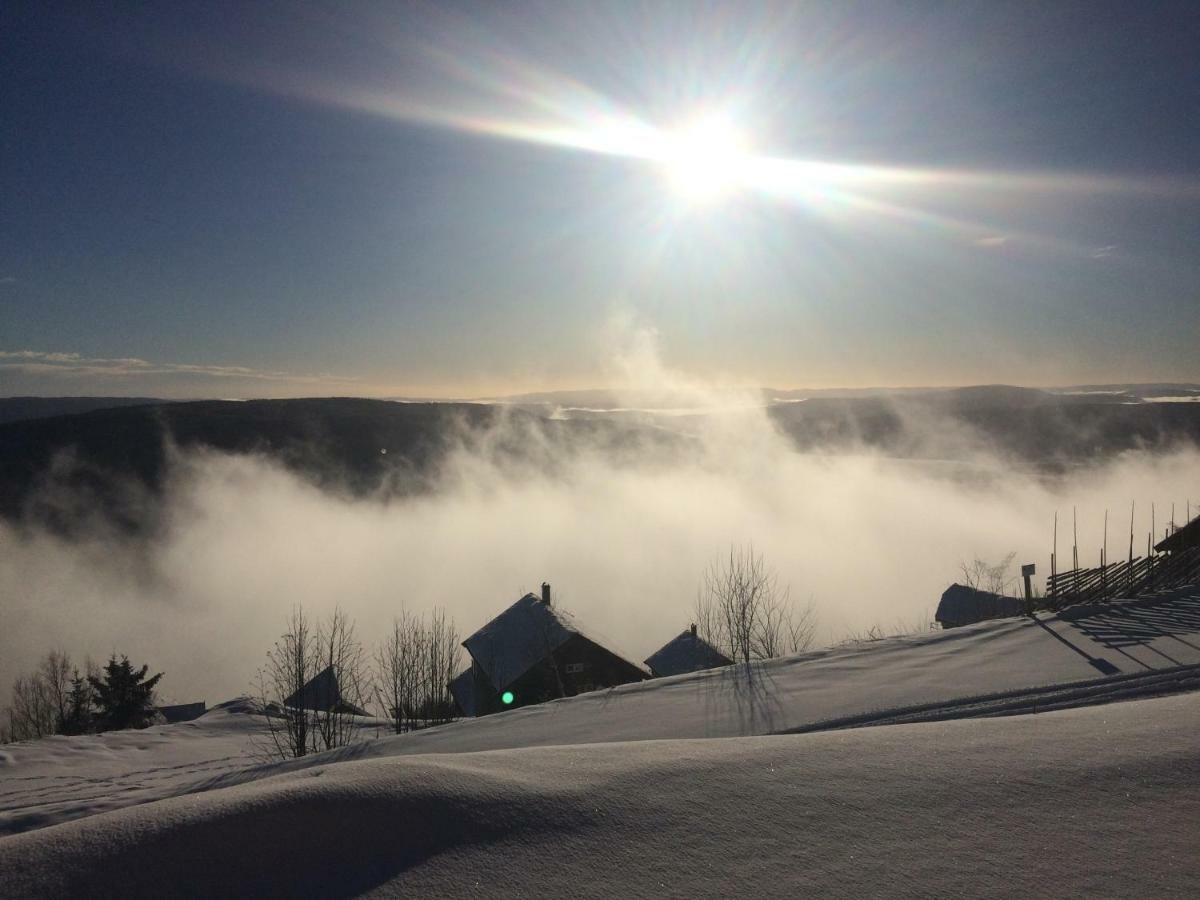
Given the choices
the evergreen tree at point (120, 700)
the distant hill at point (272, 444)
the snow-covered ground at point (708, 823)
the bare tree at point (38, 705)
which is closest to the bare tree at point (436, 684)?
the evergreen tree at point (120, 700)

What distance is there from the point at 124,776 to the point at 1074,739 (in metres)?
20.2

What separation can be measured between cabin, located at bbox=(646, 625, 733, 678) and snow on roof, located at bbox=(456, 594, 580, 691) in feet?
24.0

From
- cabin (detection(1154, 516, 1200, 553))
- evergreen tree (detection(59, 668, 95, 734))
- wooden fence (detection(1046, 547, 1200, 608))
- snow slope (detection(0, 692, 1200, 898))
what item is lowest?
evergreen tree (detection(59, 668, 95, 734))

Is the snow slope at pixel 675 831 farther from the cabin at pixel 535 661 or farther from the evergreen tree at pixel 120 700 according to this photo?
the evergreen tree at pixel 120 700

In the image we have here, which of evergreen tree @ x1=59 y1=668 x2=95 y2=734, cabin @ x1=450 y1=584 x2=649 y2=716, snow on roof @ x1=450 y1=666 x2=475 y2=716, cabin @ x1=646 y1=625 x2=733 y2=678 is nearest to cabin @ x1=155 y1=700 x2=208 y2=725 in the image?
evergreen tree @ x1=59 y1=668 x2=95 y2=734

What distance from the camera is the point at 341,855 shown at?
3.35 meters

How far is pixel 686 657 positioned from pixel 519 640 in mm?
10417

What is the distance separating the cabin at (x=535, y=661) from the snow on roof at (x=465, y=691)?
116cm

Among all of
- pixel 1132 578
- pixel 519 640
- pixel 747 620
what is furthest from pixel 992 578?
pixel 519 640

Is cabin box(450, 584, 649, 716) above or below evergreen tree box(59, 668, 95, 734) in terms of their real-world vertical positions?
above

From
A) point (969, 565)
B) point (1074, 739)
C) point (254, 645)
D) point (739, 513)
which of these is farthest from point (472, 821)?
point (739, 513)

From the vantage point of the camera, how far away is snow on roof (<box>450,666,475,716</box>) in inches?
1275

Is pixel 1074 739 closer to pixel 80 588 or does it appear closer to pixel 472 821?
pixel 472 821

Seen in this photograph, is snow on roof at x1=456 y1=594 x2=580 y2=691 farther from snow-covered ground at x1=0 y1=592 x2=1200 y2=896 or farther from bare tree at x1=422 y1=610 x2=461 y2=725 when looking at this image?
snow-covered ground at x1=0 y1=592 x2=1200 y2=896
